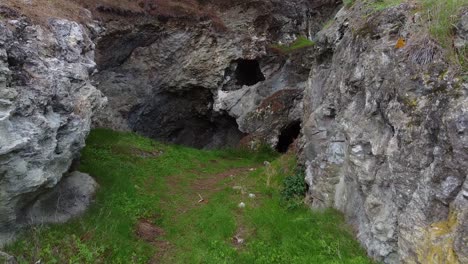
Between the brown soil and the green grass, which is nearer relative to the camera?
the green grass

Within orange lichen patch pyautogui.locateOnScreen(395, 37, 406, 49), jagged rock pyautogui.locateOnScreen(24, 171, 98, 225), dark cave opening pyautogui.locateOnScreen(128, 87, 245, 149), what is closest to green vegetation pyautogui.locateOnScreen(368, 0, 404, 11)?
orange lichen patch pyautogui.locateOnScreen(395, 37, 406, 49)

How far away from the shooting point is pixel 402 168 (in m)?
6.62

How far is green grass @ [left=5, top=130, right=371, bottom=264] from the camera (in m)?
7.50

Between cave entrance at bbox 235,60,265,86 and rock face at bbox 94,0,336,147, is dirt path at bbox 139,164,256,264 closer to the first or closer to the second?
rock face at bbox 94,0,336,147

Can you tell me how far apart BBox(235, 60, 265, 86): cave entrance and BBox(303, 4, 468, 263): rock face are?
10475 millimetres

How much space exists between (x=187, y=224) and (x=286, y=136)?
10597mm

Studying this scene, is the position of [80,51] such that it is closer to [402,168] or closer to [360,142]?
[360,142]

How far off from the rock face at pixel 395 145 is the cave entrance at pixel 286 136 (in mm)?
8229

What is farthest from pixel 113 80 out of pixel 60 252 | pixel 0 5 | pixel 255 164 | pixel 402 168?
pixel 402 168

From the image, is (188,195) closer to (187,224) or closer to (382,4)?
(187,224)

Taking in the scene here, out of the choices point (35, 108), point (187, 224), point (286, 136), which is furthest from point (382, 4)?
point (286, 136)

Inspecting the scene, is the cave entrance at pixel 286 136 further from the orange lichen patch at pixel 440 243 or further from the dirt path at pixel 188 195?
the orange lichen patch at pixel 440 243

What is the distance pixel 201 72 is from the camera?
19.6m

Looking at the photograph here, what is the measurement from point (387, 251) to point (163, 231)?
4892 millimetres
